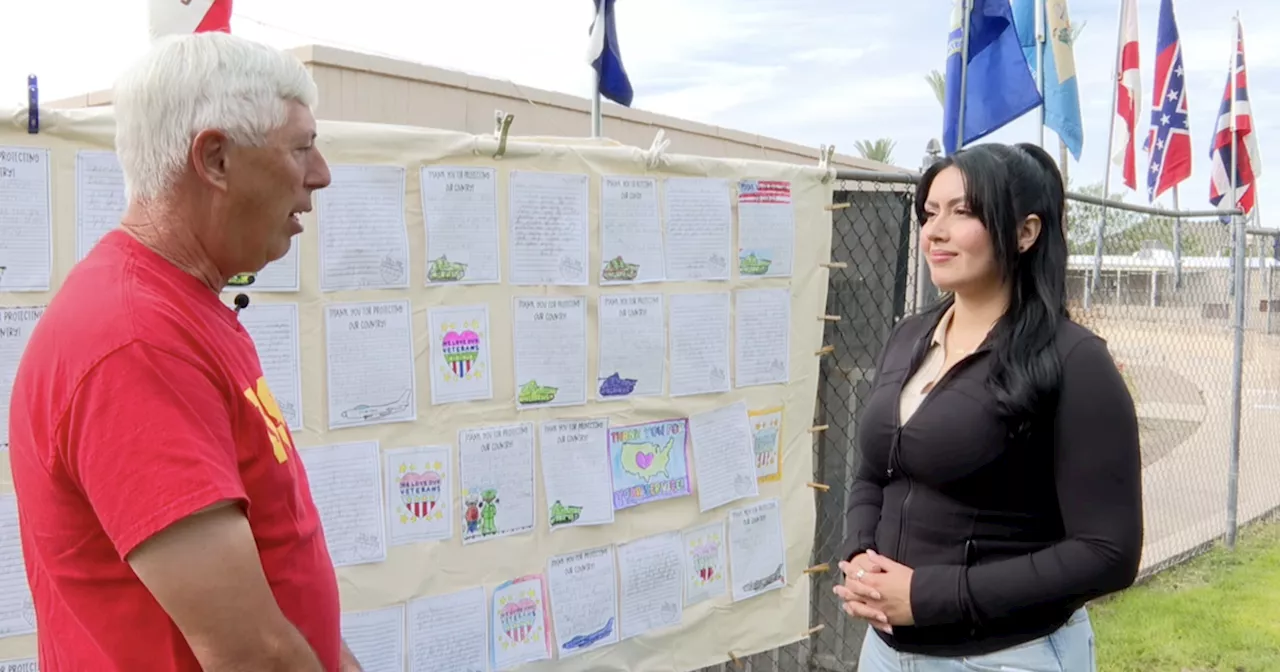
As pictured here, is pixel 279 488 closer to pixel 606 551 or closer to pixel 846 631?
pixel 606 551

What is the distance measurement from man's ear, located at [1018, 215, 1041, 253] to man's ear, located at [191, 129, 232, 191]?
4.96 feet

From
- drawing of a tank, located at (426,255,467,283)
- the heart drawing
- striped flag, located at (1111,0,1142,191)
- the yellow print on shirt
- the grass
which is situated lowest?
the grass

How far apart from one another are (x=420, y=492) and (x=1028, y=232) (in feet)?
5.13

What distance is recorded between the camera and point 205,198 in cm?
120

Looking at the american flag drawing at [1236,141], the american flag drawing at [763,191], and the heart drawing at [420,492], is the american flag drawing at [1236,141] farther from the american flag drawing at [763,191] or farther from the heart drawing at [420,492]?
→ the heart drawing at [420,492]

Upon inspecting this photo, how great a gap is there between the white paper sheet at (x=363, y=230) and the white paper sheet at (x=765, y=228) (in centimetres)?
110

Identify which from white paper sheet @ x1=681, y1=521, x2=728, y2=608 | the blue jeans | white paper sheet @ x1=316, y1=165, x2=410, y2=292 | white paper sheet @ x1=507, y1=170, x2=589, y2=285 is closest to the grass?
white paper sheet @ x1=681, y1=521, x2=728, y2=608

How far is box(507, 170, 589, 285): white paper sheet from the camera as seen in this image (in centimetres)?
242

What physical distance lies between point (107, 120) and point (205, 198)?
0.92 meters

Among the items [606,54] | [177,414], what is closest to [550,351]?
[606,54]

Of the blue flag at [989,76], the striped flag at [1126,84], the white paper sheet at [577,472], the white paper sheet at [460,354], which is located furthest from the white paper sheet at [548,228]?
the striped flag at [1126,84]

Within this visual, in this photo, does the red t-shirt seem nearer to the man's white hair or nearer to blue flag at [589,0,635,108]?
the man's white hair

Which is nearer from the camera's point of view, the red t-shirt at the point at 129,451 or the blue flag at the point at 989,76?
the red t-shirt at the point at 129,451

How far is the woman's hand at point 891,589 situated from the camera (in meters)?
1.84
